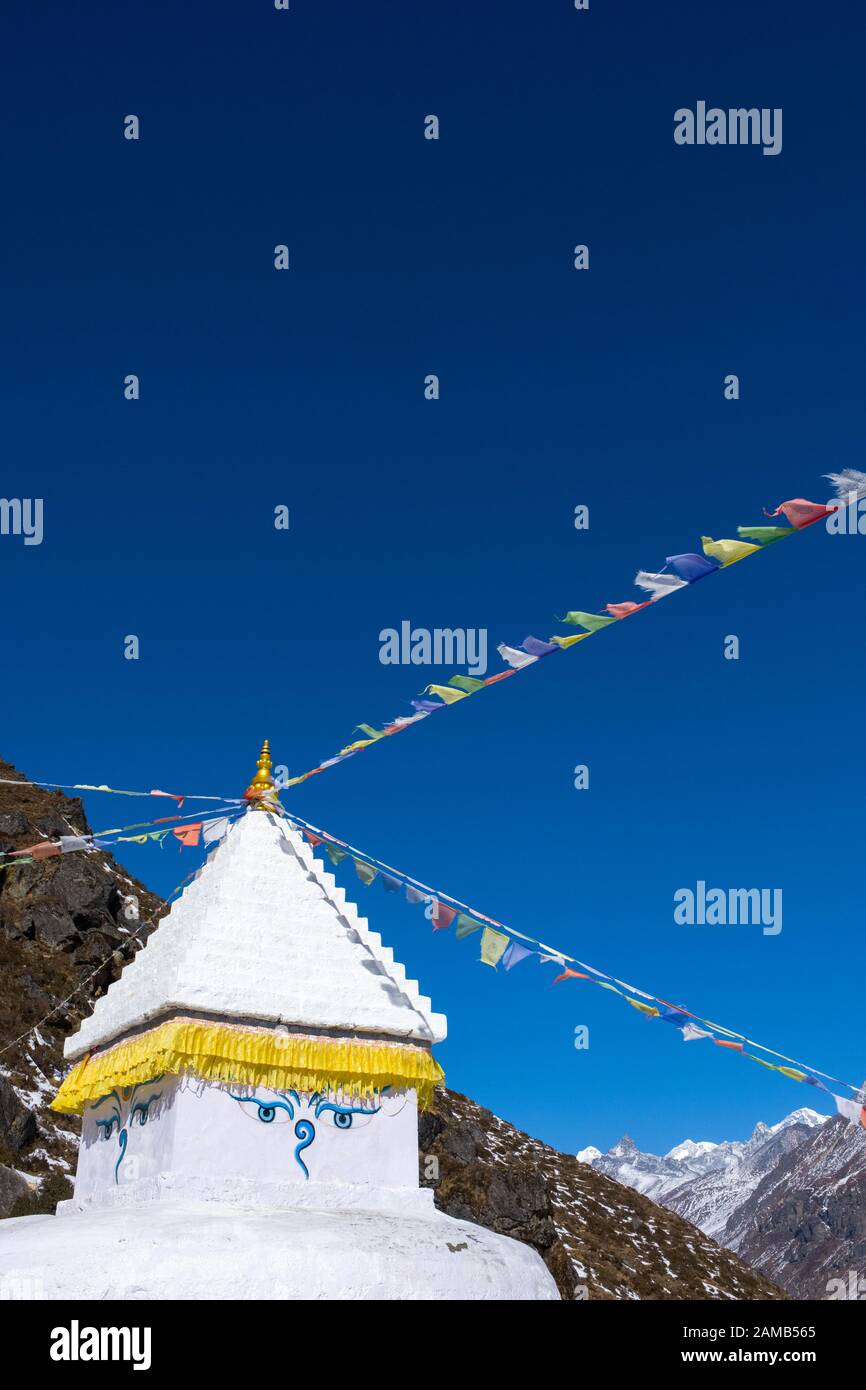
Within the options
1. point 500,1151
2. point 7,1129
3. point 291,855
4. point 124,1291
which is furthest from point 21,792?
point 124,1291

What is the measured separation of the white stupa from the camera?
9523 millimetres

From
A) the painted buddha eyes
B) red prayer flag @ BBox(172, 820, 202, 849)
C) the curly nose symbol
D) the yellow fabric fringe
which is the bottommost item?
the curly nose symbol

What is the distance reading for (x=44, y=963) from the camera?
36125 mm

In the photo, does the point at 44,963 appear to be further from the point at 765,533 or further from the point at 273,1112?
the point at 765,533

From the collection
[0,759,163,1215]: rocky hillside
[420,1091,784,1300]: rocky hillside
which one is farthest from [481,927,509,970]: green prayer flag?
[420,1091,784,1300]: rocky hillside

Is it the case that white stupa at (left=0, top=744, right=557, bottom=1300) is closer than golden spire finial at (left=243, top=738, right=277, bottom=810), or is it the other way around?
white stupa at (left=0, top=744, right=557, bottom=1300)

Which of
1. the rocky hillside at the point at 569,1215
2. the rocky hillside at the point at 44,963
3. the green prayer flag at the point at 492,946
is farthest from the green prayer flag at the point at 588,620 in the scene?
the rocky hillside at the point at 569,1215

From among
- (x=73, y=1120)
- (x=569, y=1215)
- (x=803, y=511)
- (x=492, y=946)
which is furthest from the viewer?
(x=569, y=1215)

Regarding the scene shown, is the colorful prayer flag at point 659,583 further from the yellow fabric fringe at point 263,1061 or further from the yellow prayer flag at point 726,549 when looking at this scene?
the yellow fabric fringe at point 263,1061

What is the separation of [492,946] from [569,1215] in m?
47.7

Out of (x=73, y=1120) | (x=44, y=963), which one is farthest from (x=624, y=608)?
(x=44, y=963)

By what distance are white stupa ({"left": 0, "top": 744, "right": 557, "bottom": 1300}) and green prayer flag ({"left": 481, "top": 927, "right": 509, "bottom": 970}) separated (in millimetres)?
823

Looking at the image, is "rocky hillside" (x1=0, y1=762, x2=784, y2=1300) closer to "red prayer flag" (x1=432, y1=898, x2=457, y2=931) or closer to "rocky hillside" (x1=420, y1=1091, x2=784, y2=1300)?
"rocky hillside" (x1=420, y1=1091, x2=784, y2=1300)
